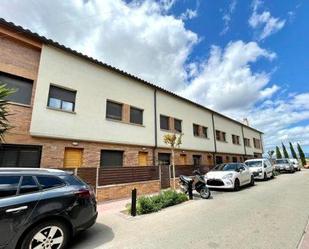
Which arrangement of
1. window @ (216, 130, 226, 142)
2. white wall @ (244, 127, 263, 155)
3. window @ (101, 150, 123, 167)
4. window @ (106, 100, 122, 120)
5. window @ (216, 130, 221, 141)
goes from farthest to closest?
white wall @ (244, 127, 263, 155)
window @ (216, 130, 226, 142)
window @ (216, 130, 221, 141)
window @ (106, 100, 122, 120)
window @ (101, 150, 123, 167)

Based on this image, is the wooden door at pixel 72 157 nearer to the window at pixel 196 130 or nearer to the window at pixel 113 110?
the window at pixel 113 110

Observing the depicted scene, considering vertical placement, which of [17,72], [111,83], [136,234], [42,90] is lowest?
[136,234]

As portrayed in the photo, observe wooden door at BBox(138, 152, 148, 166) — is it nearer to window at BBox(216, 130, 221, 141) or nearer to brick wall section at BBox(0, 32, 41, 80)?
brick wall section at BBox(0, 32, 41, 80)

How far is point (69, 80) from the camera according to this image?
10.8 m

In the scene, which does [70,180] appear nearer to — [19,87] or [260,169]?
[19,87]

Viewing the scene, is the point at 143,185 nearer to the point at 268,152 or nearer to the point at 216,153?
the point at 216,153

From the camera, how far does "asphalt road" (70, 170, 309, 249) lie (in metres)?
4.62

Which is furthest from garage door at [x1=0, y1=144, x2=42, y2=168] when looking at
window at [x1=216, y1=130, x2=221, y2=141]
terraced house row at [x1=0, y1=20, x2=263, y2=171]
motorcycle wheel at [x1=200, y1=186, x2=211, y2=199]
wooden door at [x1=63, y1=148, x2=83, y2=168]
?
window at [x1=216, y1=130, x2=221, y2=141]

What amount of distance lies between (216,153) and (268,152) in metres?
21.2

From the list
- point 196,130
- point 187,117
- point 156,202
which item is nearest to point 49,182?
point 156,202

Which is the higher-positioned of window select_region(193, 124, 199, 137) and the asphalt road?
window select_region(193, 124, 199, 137)

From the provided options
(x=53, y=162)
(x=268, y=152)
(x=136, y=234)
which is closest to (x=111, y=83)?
(x=53, y=162)

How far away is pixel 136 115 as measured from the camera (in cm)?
1435

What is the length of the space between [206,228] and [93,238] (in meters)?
2.97
